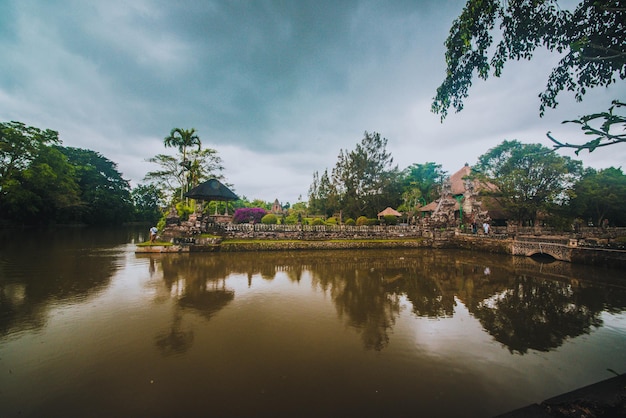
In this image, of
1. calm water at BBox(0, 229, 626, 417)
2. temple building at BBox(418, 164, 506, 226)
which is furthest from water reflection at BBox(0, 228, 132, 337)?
temple building at BBox(418, 164, 506, 226)

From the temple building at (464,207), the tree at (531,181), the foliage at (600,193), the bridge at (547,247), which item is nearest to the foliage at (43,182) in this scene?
the temple building at (464,207)

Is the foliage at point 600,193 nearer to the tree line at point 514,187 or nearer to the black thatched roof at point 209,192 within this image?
the tree line at point 514,187

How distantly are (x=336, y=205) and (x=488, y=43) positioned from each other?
27.5 metres

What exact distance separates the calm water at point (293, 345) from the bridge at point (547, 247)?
5.62 metres

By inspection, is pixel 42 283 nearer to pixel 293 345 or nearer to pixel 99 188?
pixel 293 345

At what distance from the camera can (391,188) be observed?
31.7m

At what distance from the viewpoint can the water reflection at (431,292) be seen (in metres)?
4.77

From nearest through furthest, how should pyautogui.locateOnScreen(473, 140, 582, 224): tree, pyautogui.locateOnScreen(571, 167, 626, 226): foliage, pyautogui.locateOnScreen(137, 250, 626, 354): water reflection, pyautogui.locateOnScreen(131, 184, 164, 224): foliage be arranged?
1. pyautogui.locateOnScreen(137, 250, 626, 354): water reflection
2. pyautogui.locateOnScreen(473, 140, 582, 224): tree
3. pyautogui.locateOnScreen(571, 167, 626, 226): foliage
4. pyautogui.locateOnScreen(131, 184, 164, 224): foliage

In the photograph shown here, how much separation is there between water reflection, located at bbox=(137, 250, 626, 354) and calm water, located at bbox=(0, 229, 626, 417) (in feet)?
0.19

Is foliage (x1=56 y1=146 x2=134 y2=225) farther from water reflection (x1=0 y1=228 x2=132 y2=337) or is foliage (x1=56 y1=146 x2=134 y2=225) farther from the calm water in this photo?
the calm water

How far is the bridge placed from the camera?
41.9 ft

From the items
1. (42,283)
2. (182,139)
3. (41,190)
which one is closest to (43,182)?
(41,190)

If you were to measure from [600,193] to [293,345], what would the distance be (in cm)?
3357

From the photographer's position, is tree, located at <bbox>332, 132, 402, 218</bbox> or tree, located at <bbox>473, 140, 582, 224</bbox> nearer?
tree, located at <bbox>473, 140, 582, 224</bbox>
